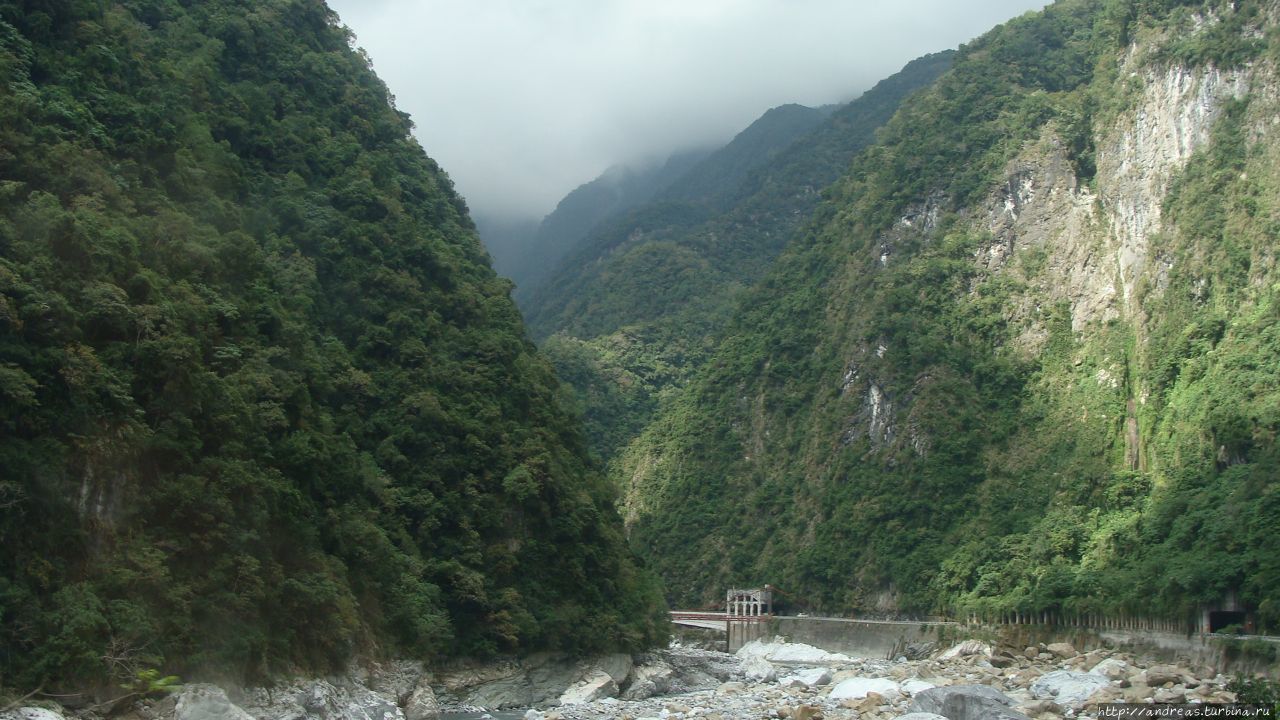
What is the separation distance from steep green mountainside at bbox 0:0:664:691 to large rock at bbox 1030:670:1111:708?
19434mm

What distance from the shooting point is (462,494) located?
54375 mm

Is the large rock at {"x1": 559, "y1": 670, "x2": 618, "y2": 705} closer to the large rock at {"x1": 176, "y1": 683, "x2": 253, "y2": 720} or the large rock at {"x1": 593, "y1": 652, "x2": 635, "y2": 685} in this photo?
the large rock at {"x1": 593, "y1": 652, "x2": 635, "y2": 685}

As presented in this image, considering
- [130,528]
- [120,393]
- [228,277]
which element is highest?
[228,277]

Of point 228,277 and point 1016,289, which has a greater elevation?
point 1016,289

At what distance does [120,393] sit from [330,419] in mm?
13039

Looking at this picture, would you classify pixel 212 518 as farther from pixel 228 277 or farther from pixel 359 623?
pixel 228 277

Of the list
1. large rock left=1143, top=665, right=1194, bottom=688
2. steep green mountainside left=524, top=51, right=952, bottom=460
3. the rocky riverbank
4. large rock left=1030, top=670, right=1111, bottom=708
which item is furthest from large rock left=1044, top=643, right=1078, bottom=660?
steep green mountainside left=524, top=51, right=952, bottom=460

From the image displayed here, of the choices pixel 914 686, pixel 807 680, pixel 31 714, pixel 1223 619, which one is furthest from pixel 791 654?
pixel 31 714

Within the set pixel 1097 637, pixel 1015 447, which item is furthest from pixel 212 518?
pixel 1015 447

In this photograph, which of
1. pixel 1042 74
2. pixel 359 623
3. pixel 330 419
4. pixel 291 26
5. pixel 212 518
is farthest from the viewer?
pixel 1042 74

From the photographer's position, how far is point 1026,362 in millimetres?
95375

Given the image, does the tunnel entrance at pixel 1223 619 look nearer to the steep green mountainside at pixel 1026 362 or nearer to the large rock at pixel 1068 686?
the steep green mountainside at pixel 1026 362

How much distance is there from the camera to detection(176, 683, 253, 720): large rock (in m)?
32.8

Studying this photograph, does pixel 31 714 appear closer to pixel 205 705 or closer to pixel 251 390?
pixel 205 705
